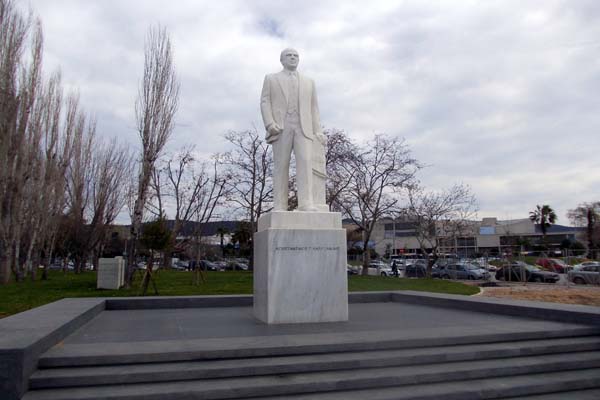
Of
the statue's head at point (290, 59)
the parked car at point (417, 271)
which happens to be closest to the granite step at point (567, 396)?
the statue's head at point (290, 59)

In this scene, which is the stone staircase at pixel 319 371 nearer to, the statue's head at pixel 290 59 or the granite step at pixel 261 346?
the granite step at pixel 261 346

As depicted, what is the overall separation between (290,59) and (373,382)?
5336mm

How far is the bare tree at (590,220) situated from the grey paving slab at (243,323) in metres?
50.9

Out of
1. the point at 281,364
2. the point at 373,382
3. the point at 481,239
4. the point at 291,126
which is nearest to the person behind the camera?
the point at 373,382

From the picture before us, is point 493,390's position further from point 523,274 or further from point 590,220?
point 590,220

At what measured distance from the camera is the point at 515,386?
4426 millimetres

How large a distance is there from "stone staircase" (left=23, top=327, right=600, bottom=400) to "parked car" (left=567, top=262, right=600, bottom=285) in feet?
68.0

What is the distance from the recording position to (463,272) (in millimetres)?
29797

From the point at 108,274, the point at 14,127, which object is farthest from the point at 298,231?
the point at 14,127

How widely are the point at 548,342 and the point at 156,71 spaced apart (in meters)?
17.4

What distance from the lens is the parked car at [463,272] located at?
28.8 m

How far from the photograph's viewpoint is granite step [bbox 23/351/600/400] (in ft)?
13.0

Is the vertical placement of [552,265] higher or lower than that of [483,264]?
higher

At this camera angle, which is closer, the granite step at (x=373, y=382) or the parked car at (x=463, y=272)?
the granite step at (x=373, y=382)
